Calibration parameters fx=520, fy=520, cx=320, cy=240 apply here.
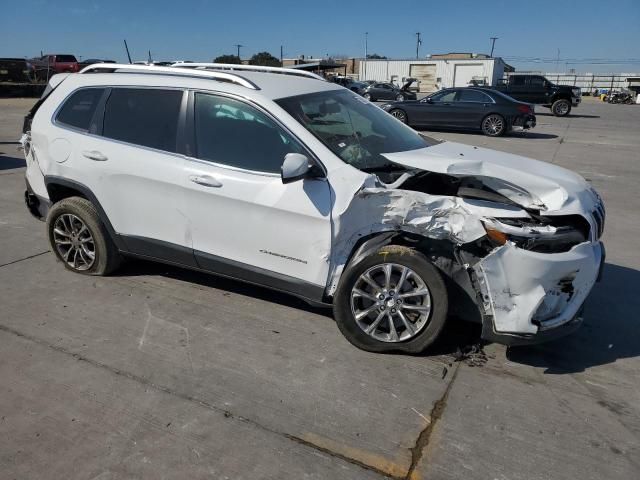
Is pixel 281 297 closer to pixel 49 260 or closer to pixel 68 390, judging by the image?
pixel 68 390

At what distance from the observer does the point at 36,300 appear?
4184 millimetres

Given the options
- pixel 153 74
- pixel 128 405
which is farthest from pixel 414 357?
pixel 153 74

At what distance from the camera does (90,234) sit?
14.8 feet

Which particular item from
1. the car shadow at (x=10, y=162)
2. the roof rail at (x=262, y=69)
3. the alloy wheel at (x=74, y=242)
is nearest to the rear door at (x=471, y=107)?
the car shadow at (x=10, y=162)

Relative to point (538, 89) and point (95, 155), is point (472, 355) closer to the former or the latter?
point (95, 155)

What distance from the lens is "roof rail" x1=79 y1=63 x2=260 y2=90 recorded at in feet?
12.7

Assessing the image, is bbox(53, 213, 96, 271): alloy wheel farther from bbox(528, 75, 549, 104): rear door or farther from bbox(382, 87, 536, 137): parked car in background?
bbox(528, 75, 549, 104): rear door

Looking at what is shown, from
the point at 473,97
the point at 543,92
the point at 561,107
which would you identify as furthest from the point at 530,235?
the point at 561,107

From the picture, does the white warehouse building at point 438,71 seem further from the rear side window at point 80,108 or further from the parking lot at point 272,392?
the parking lot at point 272,392

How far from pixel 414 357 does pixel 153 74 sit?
3041mm

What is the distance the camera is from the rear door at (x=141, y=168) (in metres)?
3.96

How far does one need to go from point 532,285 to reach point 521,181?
2.30 feet

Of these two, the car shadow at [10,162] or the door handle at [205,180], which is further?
the car shadow at [10,162]

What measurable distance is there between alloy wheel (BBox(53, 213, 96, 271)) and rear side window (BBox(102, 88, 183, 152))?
2.83 feet
